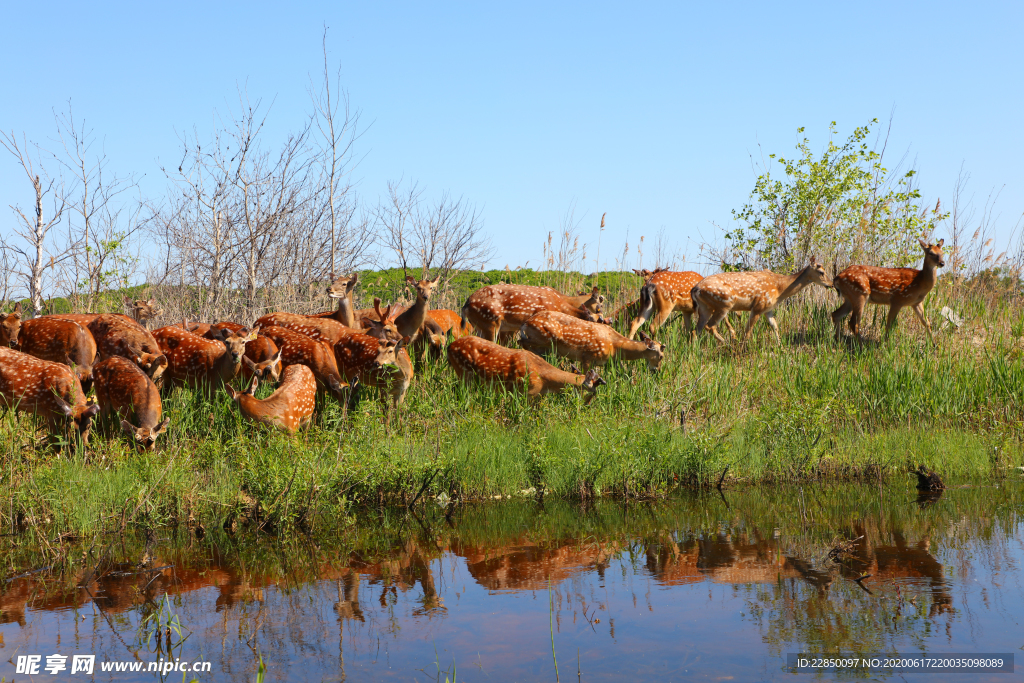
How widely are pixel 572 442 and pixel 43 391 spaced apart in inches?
209

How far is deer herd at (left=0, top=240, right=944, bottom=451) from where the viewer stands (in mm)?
8680

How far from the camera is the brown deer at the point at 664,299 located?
Answer: 519 inches

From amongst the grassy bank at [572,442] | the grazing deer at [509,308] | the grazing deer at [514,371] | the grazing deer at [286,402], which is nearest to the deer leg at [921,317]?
the grassy bank at [572,442]

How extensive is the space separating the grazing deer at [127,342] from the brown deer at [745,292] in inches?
311

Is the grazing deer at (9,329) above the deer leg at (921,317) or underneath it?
underneath

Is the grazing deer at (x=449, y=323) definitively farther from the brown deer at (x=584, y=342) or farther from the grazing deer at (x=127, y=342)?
the grazing deer at (x=127, y=342)

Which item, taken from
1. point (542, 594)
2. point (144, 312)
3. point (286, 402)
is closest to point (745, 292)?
point (286, 402)

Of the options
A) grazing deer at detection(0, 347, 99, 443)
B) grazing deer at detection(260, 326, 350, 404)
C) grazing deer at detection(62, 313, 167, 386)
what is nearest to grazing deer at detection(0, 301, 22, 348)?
grazing deer at detection(62, 313, 167, 386)

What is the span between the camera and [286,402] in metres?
8.80

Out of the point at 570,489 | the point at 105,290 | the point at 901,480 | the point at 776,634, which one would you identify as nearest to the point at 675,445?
the point at 570,489

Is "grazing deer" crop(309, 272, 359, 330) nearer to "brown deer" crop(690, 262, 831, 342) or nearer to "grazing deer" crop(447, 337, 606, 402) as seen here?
"grazing deer" crop(447, 337, 606, 402)

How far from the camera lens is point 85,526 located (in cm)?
692

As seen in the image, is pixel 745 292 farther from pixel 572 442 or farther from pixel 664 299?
pixel 572 442

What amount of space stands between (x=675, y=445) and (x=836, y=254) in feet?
29.1
